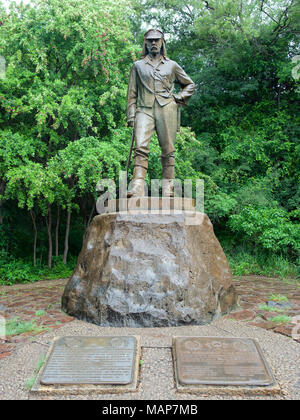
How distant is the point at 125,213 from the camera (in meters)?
4.08

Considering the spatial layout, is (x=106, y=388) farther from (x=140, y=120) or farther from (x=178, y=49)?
(x=178, y=49)

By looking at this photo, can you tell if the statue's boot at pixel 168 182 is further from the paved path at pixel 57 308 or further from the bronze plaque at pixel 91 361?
the bronze plaque at pixel 91 361

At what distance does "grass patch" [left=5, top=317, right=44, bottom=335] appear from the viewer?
3.57 metres

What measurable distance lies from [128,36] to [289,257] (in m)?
6.42

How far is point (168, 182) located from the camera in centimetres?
468

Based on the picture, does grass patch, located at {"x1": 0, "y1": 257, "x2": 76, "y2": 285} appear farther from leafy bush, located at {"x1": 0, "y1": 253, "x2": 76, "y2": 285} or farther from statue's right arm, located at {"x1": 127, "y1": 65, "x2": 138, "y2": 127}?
statue's right arm, located at {"x1": 127, "y1": 65, "x2": 138, "y2": 127}

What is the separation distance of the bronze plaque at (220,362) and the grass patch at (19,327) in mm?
1550

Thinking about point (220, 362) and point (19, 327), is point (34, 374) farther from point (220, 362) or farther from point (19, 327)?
point (220, 362)

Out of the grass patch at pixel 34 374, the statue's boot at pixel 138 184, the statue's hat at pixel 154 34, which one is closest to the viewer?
the grass patch at pixel 34 374

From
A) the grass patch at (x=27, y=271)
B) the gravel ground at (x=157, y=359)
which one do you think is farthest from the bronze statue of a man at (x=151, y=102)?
the grass patch at (x=27, y=271)

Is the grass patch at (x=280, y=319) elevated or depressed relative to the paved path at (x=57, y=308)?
elevated

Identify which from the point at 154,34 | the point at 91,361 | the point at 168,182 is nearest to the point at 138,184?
the point at 168,182

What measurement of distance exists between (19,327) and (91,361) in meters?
1.37

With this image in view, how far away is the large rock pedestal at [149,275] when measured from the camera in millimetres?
3646
